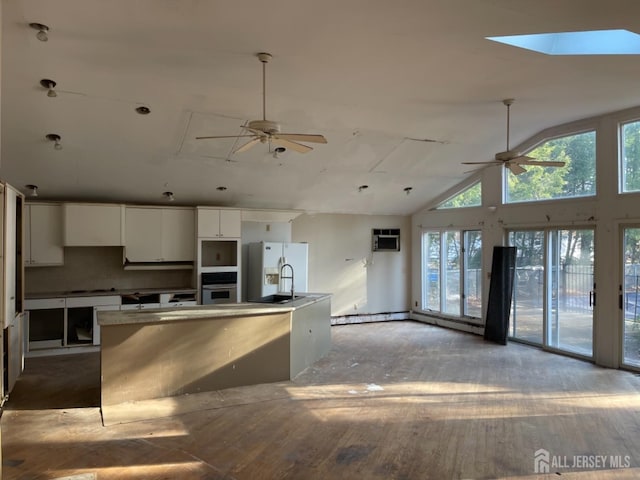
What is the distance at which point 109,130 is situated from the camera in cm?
486

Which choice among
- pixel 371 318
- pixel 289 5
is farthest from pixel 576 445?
pixel 371 318

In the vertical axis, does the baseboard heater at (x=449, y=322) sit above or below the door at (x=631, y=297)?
below

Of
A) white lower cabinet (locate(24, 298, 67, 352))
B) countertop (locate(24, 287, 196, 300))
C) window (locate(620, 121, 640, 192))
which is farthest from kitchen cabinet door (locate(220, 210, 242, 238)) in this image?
window (locate(620, 121, 640, 192))

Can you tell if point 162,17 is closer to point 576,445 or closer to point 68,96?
point 68,96

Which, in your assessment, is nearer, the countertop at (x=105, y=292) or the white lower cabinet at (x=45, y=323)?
the white lower cabinet at (x=45, y=323)

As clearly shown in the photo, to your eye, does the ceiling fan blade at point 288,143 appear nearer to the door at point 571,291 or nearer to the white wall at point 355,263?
the white wall at point 355,263

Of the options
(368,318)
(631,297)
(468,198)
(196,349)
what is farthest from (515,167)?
(368,318)

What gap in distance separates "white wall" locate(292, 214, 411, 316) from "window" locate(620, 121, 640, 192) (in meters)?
4.06

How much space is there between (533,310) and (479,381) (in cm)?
230

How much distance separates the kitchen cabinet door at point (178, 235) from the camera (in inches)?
263

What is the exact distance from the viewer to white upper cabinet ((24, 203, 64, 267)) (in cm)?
588

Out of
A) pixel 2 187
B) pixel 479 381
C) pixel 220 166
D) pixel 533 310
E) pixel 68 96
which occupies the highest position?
pixel 68 96

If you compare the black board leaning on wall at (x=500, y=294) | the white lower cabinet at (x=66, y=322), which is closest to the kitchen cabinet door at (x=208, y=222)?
the white lower cabinet at (x=66, y=322)

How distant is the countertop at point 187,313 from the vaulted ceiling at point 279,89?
206 centimetres
